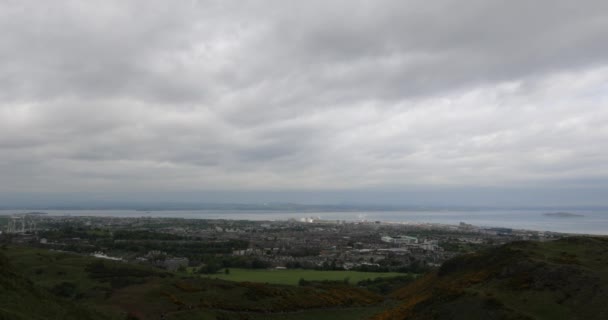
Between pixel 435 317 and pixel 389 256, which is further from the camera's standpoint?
pixel 389 256

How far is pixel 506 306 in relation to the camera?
28.5 metres

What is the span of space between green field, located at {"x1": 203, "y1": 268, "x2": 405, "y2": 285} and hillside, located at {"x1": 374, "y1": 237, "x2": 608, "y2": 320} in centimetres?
3184

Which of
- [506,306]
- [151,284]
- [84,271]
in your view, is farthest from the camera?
[84,271]

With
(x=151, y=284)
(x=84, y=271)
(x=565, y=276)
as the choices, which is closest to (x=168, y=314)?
(x=151, y=284)

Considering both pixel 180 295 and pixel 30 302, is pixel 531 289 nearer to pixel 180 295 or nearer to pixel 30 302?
pixel 180 295

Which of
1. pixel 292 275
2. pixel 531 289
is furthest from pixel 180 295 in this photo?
pixel 292 275

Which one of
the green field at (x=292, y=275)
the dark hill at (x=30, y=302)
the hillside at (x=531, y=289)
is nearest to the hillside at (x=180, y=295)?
the dark hill at (x=30, y=302)

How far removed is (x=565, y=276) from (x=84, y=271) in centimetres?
4782

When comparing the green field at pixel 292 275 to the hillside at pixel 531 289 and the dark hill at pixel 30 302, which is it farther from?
the dark hill at pixel 30 302

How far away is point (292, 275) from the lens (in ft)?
244

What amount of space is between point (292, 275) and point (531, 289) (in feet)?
157

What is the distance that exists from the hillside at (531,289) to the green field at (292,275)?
104 ft

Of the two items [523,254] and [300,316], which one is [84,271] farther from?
[523,254]

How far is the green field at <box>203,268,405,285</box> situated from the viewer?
69000 millimetres
